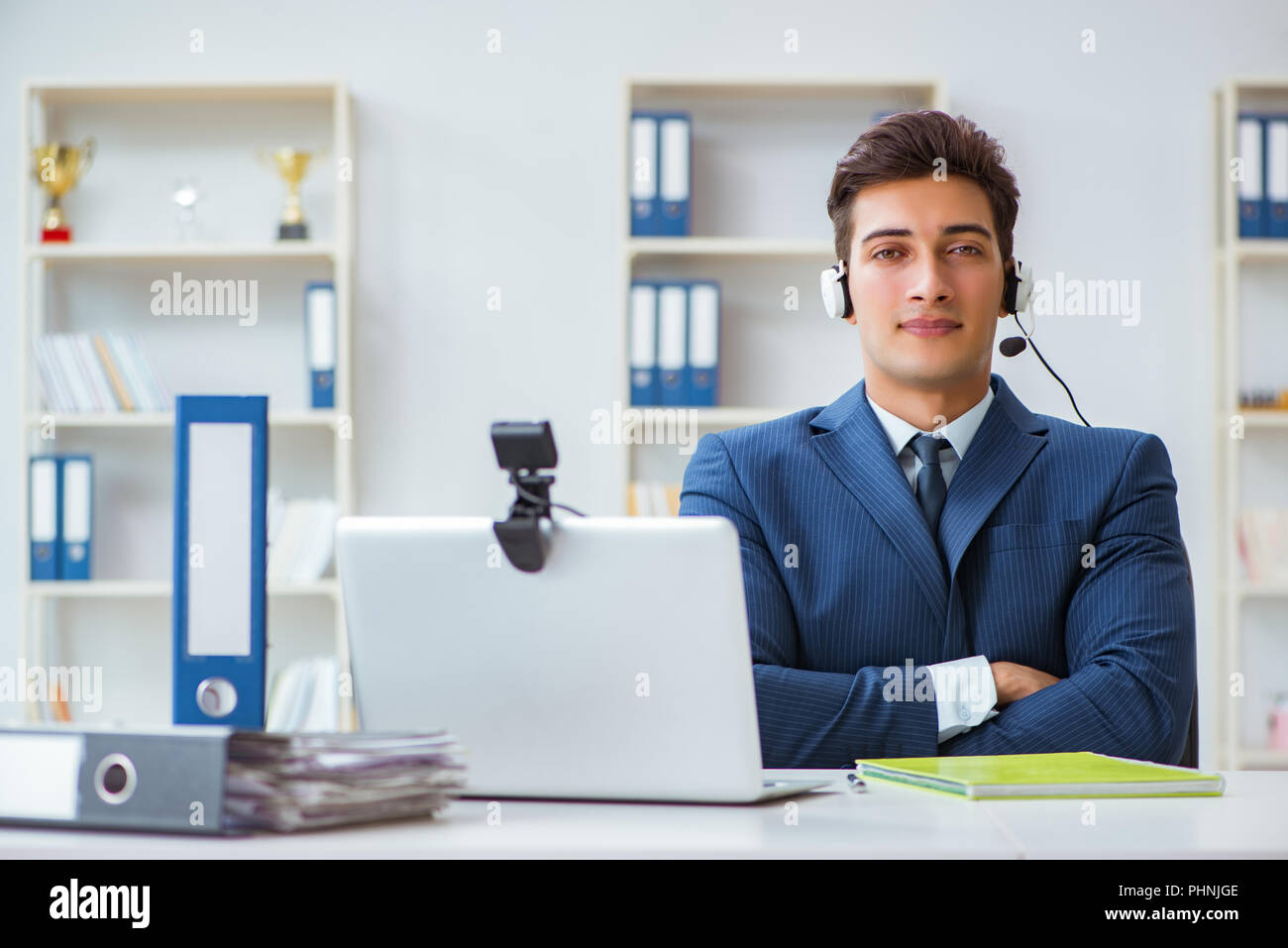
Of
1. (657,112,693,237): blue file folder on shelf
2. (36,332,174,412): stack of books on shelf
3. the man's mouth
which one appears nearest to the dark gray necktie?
the man's mouth

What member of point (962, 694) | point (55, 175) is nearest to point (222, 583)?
point (962, 694)

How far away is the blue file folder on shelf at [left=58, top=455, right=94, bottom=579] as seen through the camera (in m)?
3.38

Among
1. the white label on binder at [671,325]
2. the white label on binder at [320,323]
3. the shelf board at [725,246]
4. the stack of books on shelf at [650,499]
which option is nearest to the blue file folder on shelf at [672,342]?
the white label on binder at [671,325]

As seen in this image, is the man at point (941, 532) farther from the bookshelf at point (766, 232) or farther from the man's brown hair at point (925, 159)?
the bookshelf at point (766, 232)

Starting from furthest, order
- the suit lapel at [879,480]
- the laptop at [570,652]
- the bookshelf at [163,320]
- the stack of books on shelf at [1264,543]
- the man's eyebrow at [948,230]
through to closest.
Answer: the bookshelf at [163,320] → the stack of books on shelf at [1264,543] → the man's eyebrow at [948,230] → the suit lapel at [879,480] → the laptop at [570,652]

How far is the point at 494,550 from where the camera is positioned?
1.04 m

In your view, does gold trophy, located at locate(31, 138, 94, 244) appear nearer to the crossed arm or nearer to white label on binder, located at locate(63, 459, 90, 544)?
white label on binder, located at locate(63, 459, 90, 544)

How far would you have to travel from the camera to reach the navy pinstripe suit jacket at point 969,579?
158 cm

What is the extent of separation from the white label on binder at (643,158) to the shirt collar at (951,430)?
1696mm

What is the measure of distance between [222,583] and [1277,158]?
3.22 meters

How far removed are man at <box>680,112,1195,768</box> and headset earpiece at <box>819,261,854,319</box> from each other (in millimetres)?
12

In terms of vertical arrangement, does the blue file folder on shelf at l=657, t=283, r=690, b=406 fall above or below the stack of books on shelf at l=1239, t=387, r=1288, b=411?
above

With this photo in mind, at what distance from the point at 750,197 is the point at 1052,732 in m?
2.37
